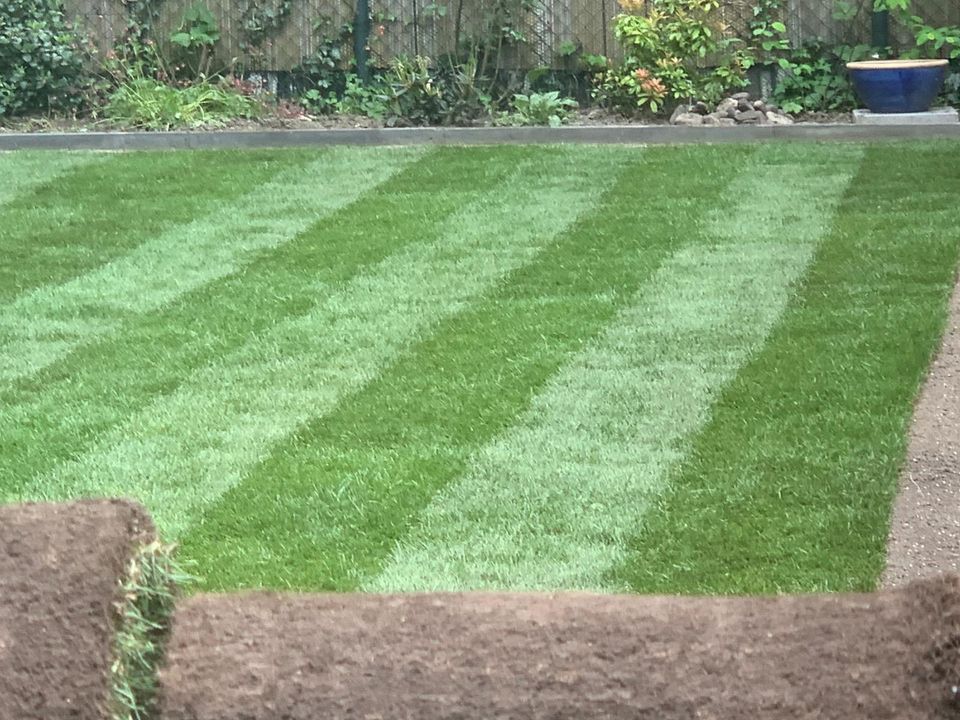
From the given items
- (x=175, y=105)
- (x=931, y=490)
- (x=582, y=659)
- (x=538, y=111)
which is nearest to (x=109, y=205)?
(x=175, y=105)

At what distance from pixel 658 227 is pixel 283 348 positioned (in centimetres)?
248

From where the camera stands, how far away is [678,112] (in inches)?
402

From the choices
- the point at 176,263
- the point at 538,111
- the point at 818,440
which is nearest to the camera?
the point at 818,440

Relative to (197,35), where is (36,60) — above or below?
below

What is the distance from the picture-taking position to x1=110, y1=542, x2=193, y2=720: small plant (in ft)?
7.40

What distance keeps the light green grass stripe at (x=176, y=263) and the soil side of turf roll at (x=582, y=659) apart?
11.8 feet

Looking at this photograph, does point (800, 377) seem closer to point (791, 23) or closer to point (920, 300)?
point (920, 300)

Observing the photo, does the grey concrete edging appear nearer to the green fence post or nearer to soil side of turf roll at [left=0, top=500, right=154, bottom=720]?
the green fence post

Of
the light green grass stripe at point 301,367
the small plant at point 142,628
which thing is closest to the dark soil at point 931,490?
the small plant at point 142,628

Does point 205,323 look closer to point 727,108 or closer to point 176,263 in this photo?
point 176,263

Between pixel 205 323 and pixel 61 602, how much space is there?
4.06 metres

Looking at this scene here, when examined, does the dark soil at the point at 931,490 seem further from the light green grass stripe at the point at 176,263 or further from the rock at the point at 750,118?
the rock at the point at 750,118

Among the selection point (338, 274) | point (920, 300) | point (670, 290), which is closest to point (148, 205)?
point (338, 274)

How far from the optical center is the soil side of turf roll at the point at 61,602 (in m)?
2.10
